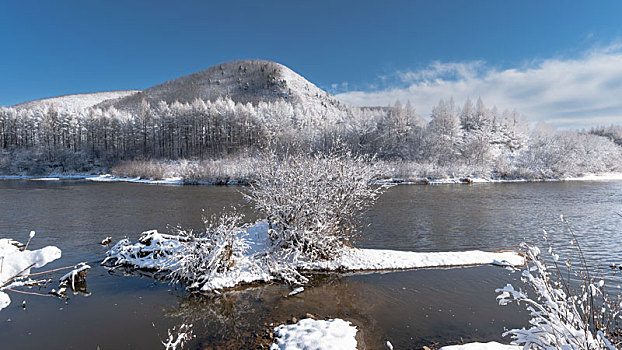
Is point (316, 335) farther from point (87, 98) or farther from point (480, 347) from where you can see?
point (87, 98)

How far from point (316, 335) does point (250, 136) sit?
2706 inches

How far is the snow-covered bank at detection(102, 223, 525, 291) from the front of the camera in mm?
10164

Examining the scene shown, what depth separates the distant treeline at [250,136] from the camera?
60.7 metres

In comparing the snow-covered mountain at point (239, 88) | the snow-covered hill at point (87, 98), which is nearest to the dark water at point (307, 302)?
the snow-covered mountain at point (239, 88)

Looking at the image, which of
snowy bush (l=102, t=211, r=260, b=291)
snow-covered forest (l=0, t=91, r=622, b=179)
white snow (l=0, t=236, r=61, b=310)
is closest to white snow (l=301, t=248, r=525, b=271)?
snowy bush (l=102, t=211, r=260, b=291)

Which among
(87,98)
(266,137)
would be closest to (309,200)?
(266,137)

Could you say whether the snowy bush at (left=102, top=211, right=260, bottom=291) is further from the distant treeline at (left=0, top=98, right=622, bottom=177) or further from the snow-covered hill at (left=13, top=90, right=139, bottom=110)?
the snow-covered hill at (left=13, top=90, right=139, bottom=110)

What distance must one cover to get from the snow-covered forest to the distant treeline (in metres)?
Result: 0.22

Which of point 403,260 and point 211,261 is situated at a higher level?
point 211,261

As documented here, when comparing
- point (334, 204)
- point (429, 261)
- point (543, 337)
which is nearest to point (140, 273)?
point (334, 204)

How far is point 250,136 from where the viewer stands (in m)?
73.0

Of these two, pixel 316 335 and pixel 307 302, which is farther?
pixel 307 302

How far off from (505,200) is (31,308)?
31.2 metres

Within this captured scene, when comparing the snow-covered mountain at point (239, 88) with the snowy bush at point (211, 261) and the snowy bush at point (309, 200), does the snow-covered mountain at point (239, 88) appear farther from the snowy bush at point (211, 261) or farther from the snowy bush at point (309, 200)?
the snowy bush at point (211, 261)
